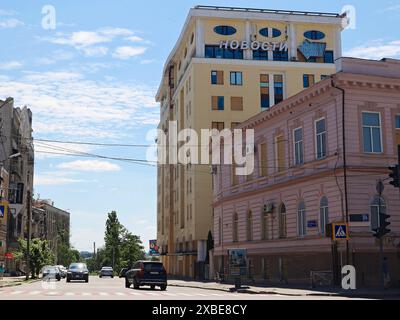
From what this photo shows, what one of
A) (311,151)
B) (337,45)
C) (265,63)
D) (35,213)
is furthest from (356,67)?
(35,213)

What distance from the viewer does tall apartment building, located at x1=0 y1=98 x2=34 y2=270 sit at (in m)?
73.1

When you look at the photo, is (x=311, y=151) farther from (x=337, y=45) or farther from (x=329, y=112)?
(x=337, y=45)

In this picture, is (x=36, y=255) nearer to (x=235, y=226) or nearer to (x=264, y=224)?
(x=235, y=226)

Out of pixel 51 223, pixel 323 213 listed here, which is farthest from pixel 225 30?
pixel 51 223

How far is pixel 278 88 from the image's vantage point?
225 feet

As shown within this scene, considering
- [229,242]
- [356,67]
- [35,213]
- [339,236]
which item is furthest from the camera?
[35,213]

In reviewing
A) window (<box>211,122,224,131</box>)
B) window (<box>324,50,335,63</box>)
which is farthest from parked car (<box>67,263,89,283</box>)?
window (<box>324,50,335,63</box>)

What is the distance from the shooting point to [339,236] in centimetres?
2784

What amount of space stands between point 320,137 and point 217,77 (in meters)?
33.5

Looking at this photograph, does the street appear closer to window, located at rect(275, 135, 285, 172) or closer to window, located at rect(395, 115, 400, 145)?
window, located at rect(275, 135, 285, 172)

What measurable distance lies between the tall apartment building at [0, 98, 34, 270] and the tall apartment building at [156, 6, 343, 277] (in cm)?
1978

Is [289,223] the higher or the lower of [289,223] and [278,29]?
the lower

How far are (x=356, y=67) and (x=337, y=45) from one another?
130 ft
